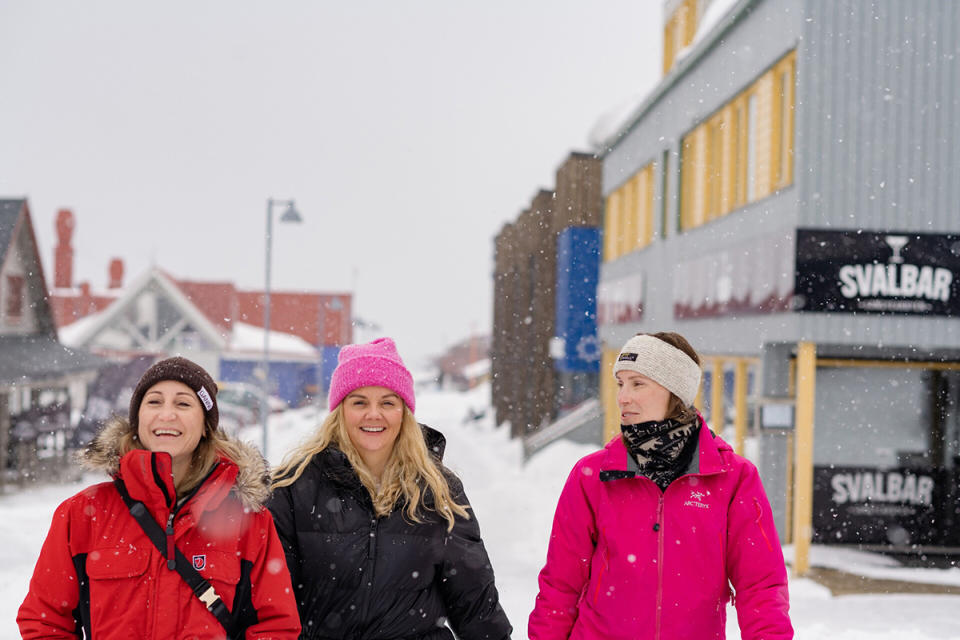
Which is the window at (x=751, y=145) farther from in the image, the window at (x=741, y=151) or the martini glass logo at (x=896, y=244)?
the martini glass logo at (x=896, y=244)

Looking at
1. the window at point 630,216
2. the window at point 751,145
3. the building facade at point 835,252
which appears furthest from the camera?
the window at point 630,216

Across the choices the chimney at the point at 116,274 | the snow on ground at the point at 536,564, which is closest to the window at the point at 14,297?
the snow on ground at the point at 536,564

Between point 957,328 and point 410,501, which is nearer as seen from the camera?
point 410,501

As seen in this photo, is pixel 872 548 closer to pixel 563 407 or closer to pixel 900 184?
pixel 900 184

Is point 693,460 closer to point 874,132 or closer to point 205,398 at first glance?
point 205,398

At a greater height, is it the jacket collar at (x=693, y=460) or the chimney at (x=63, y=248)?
the chimney at (x=63, y=248)

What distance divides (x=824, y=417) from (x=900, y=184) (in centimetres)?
350

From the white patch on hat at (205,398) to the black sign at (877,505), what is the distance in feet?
33.2

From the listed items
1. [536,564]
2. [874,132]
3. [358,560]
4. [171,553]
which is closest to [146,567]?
[171,553]

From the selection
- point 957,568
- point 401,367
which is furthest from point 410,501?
point 957,568

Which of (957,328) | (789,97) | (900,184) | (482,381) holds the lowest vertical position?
(482,381)

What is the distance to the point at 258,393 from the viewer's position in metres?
32.7

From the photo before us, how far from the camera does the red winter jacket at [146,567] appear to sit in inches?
96.6

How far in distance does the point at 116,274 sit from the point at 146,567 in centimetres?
5260
